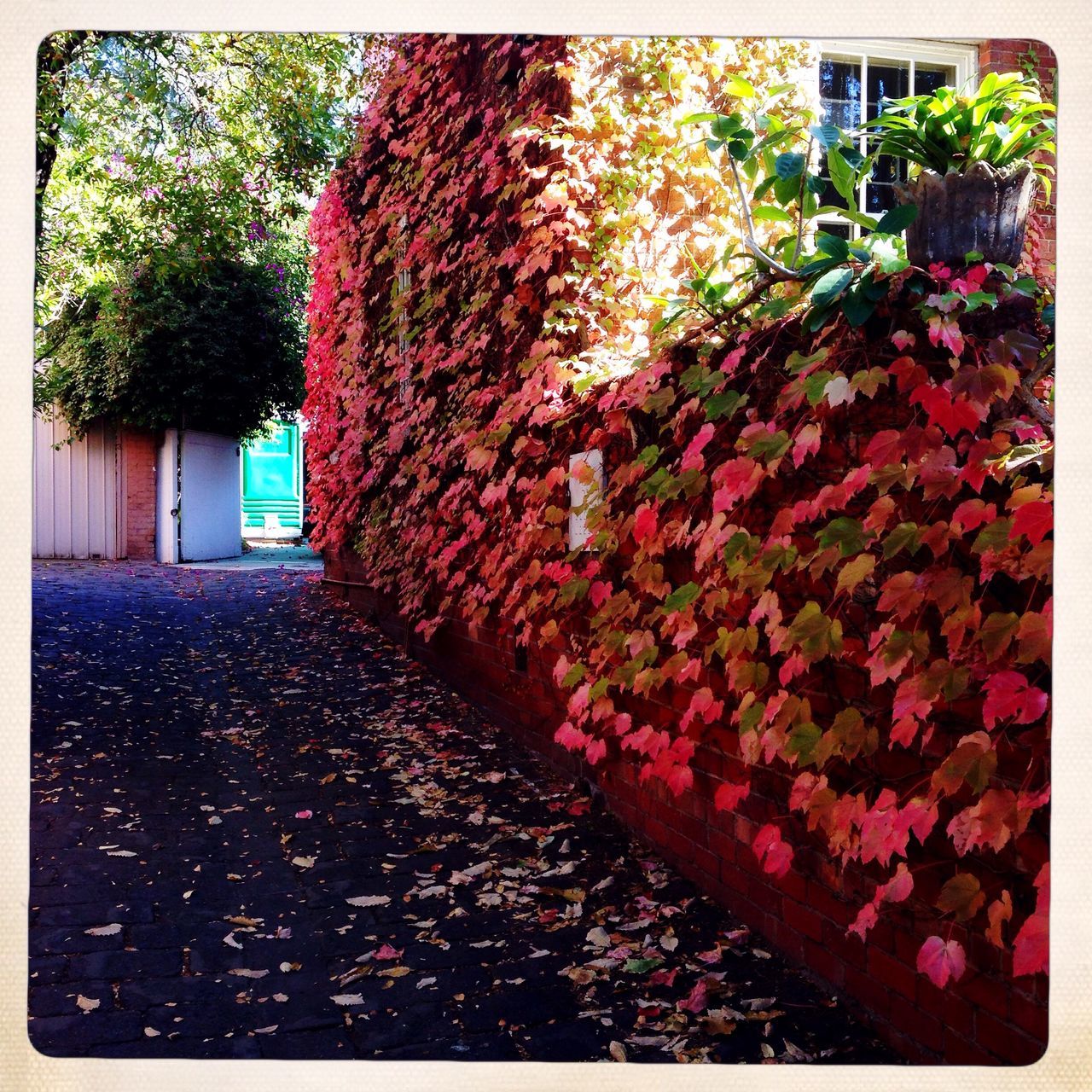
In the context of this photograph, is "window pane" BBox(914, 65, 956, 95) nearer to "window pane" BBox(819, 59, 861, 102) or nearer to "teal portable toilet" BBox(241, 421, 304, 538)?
"window pane" BBox(819, 59, 861, 102)

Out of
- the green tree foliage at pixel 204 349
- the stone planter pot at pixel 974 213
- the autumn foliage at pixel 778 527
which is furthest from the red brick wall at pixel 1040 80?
the green tree foliage at pixel 204 349

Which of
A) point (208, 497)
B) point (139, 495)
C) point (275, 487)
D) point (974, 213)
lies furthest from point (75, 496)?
point (275, 487)

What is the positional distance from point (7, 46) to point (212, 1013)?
2143 mm

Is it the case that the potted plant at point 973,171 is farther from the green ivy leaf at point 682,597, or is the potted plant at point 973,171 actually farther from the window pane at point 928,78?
the window pane at point 928,78

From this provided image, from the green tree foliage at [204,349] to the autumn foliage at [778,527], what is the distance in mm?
6253

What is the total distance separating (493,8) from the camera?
2021mm

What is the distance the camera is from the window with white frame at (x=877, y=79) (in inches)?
118

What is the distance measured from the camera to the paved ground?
7.09ft

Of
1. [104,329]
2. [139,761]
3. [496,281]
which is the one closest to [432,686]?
[139,761]

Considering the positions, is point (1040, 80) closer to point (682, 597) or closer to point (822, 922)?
point (682, 597)

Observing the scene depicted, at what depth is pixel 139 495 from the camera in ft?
27.3

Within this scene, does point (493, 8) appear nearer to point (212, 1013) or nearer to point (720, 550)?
point (720, 550)

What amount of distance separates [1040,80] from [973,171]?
21.1 inches

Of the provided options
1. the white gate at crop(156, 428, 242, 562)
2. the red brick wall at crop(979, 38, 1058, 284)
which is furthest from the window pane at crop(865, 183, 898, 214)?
the white gate at crop(156, 428, 242, 562)
